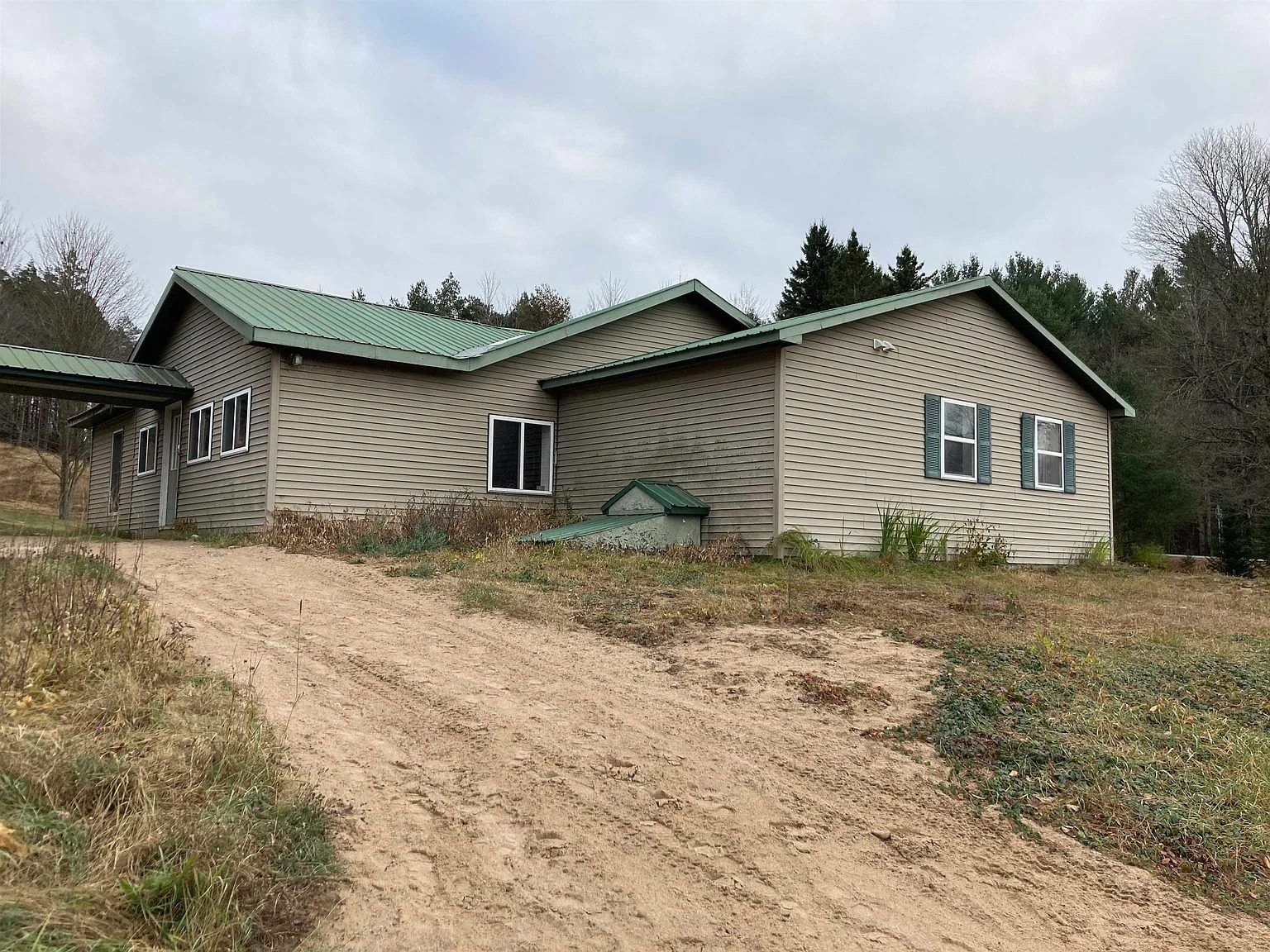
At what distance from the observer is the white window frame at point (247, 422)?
1384 centimetres

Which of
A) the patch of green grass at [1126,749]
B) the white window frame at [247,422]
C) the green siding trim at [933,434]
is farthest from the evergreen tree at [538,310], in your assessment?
the patch of green grass at [1126,749]

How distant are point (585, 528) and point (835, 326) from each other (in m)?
4.58

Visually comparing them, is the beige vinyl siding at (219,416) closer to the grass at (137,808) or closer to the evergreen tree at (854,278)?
the grass at (137,808)

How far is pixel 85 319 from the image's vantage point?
23984 millimetres

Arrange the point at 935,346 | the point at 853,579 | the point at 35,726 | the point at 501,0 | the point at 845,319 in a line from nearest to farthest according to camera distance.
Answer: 1. the point at 35,726
2. the point at 853,579
3. the point at 501,0
4. the point at 845,319
5. the point at 935,346

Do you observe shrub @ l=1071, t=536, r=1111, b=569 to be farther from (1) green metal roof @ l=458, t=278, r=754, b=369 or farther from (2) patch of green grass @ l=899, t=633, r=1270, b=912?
(2) patch of green grass @ l=899, t=633, r=1270, b=912

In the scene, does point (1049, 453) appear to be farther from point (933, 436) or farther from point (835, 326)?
point (835, 326)

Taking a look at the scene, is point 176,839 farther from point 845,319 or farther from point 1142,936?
point 845,319

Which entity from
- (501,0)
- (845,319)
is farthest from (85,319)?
(845,319)

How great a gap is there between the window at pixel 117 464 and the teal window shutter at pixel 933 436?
16.7 m

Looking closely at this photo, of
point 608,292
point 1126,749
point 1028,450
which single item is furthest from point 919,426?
point 608,292

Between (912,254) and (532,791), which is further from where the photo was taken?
(912,254)

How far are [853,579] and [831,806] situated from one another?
6982 millimetres

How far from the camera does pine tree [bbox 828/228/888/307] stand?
32906mm
